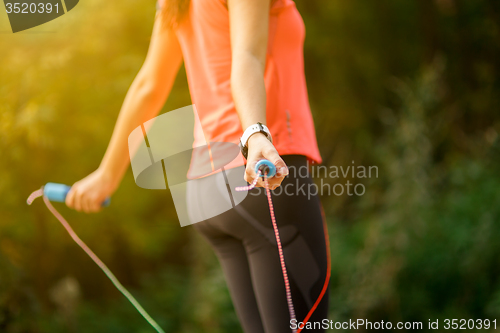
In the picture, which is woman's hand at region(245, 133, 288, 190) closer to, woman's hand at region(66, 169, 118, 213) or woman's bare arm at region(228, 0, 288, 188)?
woman's bare arm at region(228, 0, 288, 188)

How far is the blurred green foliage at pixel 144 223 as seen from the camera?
2.07m

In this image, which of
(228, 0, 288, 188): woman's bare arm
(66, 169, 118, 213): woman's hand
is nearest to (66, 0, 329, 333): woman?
(228, 0, 288, 188): woman's bare arm

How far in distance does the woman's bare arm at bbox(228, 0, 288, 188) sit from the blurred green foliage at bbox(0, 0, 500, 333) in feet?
4.64

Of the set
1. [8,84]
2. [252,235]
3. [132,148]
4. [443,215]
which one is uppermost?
[8,84]

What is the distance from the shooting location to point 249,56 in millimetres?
709

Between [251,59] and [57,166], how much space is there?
2083 millimetres

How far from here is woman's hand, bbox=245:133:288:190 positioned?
0.62m

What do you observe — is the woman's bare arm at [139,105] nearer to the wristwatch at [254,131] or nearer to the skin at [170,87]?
the skin at [170,87]

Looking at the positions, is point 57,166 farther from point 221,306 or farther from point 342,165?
point 342,165

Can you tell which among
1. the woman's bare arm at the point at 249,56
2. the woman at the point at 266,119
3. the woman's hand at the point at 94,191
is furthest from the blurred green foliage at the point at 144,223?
the woman's bare arm at the point at 249,56

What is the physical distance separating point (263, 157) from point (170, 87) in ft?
1.64

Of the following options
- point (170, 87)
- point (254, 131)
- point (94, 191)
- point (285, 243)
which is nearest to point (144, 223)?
point (94, 191)

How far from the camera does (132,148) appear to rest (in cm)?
99

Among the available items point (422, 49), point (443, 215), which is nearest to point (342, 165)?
point (443, 215)
